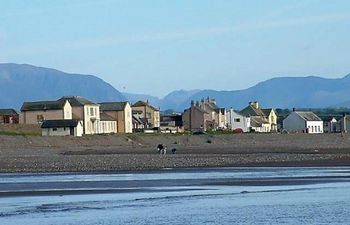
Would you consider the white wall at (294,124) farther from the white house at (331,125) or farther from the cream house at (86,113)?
the cream house at (86,113)

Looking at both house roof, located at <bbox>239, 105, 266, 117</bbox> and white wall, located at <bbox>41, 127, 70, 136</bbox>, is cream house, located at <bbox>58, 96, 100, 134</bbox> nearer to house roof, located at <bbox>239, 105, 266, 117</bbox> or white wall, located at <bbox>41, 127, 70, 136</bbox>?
white wall, located at <bbox>41, 127, 70, 136</bbox>

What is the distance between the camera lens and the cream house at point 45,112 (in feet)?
322

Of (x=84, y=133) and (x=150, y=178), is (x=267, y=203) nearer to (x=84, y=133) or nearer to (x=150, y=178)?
(x=150, y=178)

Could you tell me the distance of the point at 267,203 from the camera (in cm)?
2689

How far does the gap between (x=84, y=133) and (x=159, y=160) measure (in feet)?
146

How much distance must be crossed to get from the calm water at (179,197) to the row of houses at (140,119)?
51686 mm

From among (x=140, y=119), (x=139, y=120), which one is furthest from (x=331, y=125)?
(x=139, y=120)

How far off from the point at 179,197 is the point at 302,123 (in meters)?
107

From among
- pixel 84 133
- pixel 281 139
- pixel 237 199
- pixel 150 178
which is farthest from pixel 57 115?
pixel 237 199

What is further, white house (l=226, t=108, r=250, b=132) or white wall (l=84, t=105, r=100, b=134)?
white house (l=226, t=108, r=250, b=132)

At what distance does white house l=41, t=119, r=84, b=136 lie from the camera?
9012 centimetres

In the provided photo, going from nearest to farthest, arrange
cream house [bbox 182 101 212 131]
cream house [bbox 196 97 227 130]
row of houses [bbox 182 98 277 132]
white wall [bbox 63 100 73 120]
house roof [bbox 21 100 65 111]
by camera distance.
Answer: white wall [bbox 63 100 73 120] < house roof [bbox 21 100 65 111] < cream house [bbox 182 101 212 131] < row of houses [bbox 182 98 277 132] < cream house [bbox 196 97 227 130]

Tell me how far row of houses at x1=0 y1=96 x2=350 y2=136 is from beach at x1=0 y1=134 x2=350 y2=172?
25.5 feet

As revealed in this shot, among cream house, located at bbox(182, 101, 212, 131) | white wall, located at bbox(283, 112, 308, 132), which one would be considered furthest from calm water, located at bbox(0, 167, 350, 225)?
white wall, located at bbox(283, 112, 308, 132)
